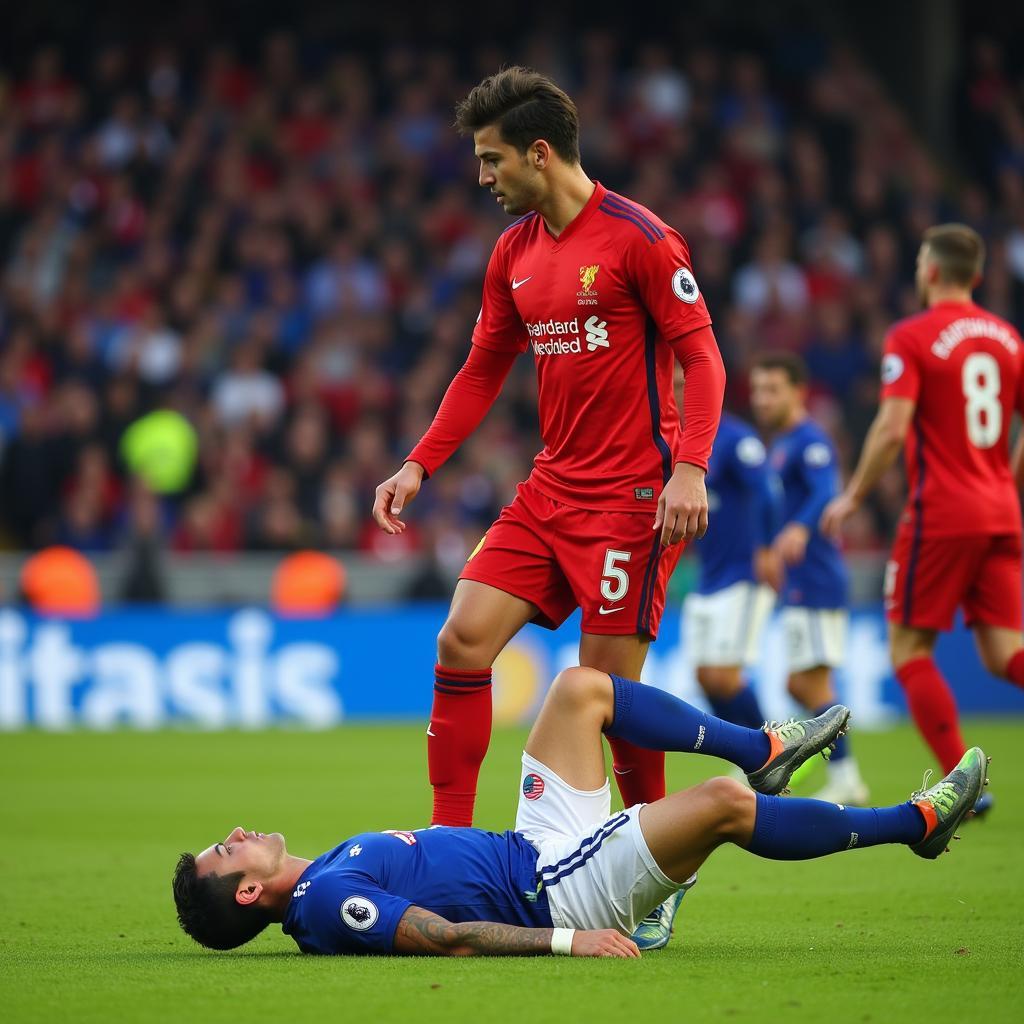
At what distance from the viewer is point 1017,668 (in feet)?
26.1

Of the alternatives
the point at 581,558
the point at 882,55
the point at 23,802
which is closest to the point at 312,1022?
the point at 581,558

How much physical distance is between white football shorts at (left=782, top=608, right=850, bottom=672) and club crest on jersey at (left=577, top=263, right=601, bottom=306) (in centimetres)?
462

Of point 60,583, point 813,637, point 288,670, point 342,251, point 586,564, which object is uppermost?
point 342,251

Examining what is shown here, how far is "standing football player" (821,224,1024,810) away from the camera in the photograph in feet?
26.2

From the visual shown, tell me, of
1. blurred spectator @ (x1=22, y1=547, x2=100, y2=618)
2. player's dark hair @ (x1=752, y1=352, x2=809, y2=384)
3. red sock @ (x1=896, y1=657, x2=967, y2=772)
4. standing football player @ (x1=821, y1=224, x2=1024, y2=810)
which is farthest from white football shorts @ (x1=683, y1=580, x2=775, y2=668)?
blurred spectator @ (x1=22, y1=547, x2=100, y2=618)

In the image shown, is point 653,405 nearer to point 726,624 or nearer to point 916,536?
point 916,536

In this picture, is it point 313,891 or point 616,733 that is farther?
point 616,733

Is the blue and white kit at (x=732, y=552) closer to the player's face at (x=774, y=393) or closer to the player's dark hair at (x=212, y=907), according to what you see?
the player's face at (x=774, y=393)

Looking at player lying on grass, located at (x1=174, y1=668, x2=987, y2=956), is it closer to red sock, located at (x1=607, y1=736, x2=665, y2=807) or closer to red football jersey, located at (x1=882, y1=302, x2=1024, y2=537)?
red sock, located at (x1=607, y1=736, x2=665, y2=807)

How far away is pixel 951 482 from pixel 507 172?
10.5 ft

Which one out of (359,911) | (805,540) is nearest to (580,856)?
(359,911)

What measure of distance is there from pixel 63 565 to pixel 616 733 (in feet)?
34.8

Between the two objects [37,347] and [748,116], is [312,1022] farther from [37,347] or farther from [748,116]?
[748,116]

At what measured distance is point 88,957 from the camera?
206 inches
